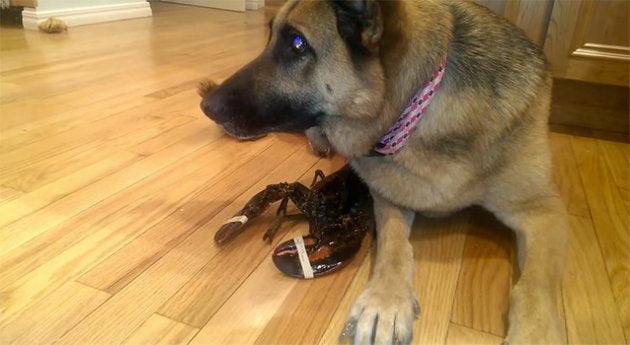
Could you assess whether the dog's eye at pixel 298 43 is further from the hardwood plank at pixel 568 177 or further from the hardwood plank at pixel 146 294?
the hardwood plank at pixel 568 177

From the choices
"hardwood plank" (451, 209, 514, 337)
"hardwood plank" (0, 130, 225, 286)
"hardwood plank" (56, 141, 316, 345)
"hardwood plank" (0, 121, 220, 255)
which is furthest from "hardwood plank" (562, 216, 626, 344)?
"hardwood plank" (0, 121, 220, 255)

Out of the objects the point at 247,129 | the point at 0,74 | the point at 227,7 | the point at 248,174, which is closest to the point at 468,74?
the point at 247,129

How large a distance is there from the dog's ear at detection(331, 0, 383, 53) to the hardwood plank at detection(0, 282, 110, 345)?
67 cm

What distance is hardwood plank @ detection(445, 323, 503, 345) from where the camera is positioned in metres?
0.84

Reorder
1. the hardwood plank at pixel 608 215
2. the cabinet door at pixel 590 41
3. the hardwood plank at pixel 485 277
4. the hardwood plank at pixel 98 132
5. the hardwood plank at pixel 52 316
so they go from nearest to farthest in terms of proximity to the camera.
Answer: the hardwood plank at pixel 52 316, the hardwood plank at pixel 485 277, the hardwood plank at pixel 608 215, the hardwood plank at pixel 98 132, the cabinet door at pixel 590 41

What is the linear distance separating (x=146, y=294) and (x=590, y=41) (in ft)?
5.96

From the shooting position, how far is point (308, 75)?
985mm

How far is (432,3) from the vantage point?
3.45 feet

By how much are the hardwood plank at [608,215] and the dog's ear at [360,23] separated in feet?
2.33

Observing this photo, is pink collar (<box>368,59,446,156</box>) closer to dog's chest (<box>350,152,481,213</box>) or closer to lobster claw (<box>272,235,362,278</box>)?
dog's chest (<box>350,152,481,213</box>)

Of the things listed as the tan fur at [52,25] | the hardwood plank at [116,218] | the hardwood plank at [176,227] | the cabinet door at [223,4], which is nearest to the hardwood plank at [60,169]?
the hardwood plank at [116,218]

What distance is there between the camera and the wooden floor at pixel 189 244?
2.82ft

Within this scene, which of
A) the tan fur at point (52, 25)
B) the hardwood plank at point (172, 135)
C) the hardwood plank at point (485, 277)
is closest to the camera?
the hardwood plank at point (485, 277)

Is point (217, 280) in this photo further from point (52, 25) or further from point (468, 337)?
point (52, 25)
